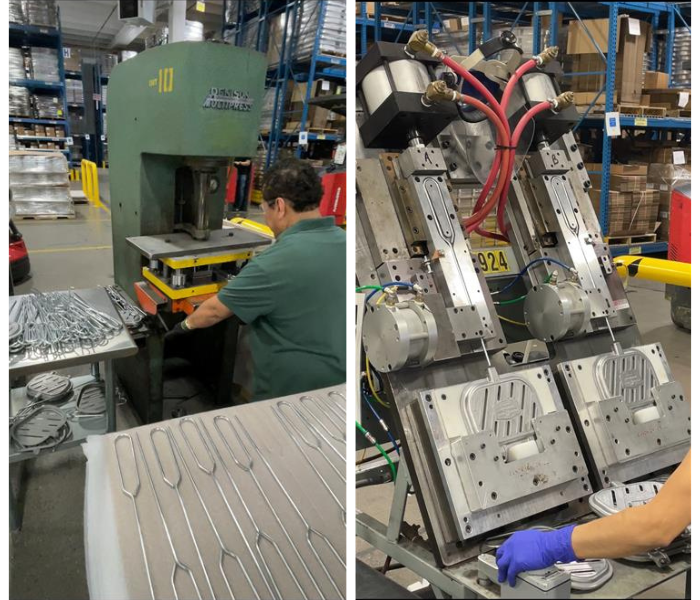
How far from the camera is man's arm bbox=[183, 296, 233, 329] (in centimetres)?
210

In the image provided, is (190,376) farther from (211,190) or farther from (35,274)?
(35,274)

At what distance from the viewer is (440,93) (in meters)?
1.64

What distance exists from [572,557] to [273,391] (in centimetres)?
115

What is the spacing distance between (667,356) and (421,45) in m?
2.54

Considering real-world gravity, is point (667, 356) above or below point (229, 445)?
below

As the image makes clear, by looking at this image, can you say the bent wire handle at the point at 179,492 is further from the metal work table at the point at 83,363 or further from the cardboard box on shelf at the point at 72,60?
the cardboard box on shelf at the point at 72,60

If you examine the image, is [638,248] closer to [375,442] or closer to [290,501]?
[375,442]

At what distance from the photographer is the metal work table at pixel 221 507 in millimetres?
903

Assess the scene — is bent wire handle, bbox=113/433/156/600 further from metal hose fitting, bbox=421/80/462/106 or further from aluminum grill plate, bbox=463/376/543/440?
metal hose fitting, bbox=421/80/462/106

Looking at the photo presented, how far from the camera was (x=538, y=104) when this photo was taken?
1.90m

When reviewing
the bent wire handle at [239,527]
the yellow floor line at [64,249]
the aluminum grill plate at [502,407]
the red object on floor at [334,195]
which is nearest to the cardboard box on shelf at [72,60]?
the yellow floor line at [64,249]

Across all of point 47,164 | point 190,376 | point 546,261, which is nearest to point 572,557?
point 546,261

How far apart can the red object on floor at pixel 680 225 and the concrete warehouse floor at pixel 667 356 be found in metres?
0.54

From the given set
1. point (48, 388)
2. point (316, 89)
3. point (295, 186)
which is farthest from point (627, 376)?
point (316, 89)
